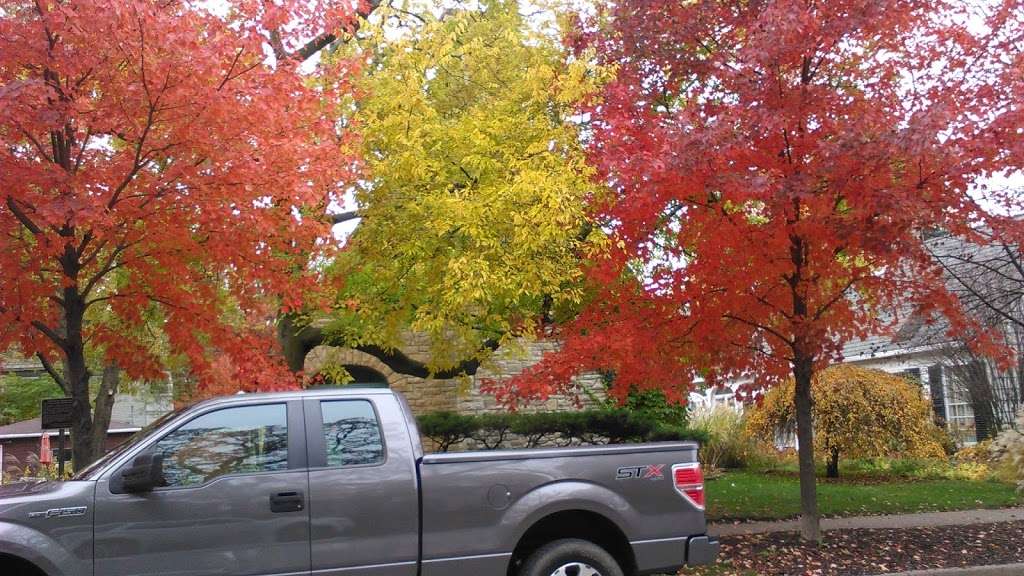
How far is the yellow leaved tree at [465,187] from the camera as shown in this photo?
34.4 feet

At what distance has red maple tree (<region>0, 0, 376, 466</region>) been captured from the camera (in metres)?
7.29

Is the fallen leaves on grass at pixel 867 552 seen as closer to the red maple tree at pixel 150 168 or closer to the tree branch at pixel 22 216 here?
the red maple tree at pixel 150 168

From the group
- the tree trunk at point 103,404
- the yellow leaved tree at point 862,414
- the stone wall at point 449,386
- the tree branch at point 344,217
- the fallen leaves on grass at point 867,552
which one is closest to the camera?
the fallen leaves on grass at point 867,552

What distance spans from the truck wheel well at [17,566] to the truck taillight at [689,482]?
12.9ft

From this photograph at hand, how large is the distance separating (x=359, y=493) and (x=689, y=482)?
223 cm

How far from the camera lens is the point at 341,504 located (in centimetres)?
550

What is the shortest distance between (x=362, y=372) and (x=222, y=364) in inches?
356

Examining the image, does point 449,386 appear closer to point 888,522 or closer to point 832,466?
point 832,466

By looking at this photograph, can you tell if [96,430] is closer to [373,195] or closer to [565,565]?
[373,195]

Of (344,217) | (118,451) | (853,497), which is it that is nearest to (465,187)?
(344,217)

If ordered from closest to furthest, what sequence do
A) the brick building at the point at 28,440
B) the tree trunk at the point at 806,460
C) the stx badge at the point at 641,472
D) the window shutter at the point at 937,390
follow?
the stx badge at the point at 641,472
the tree trunk at the point at 806,460
the window shutter at the point at 937,390
the brick building at the point at 28,440

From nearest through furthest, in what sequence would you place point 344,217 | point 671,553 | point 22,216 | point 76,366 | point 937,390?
1. point 671,553
2. point 22,216
3. point 76,366
4. point 344,217
5. point 937,390

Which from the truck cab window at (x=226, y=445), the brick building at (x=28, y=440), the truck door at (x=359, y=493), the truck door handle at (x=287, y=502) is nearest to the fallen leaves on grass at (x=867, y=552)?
the truck door at (x=359, y=493)

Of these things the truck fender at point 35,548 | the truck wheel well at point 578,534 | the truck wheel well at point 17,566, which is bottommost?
the truck wheel well at point 578,534
